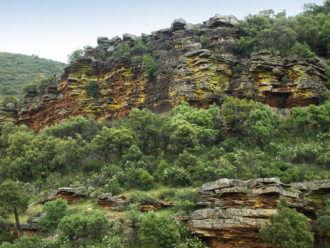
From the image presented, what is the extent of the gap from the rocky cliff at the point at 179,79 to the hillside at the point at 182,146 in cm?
23

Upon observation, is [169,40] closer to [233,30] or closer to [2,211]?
[233,30]

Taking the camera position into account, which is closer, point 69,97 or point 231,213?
point 231,213

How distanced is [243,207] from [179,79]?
28647 millimetres

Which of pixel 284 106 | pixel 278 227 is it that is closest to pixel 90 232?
pixel 278 227

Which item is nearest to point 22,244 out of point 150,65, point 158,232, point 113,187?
point 113,187

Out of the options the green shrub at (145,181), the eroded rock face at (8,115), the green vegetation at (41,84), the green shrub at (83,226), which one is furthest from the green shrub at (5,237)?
the green vegetation at (41,84)

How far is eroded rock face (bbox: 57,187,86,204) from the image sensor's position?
2197cm

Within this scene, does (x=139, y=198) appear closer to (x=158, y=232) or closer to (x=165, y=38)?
(x=158, y=232)

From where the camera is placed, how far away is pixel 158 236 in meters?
14.1

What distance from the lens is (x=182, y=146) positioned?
87.7 feet

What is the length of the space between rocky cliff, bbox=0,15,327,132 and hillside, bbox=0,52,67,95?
2487 cm

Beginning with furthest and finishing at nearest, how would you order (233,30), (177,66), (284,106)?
(233,30) < (177,66) < (284,106)

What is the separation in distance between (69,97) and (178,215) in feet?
135

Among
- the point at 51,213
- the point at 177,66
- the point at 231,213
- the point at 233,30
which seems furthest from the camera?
the point at 233,30
